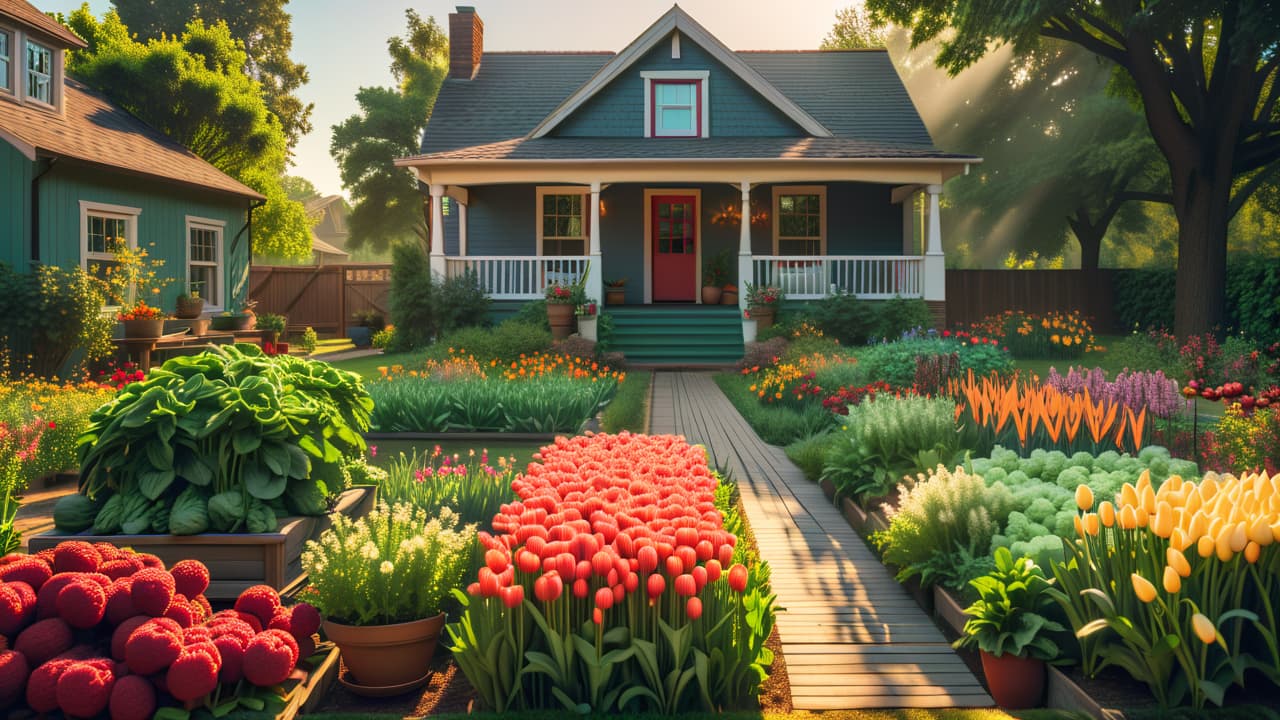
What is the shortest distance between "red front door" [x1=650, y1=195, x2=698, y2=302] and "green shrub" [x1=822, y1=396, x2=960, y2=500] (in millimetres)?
13081

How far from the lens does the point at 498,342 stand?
1330cm

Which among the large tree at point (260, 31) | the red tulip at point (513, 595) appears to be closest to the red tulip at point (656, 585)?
the red tulip at point (513, 595)

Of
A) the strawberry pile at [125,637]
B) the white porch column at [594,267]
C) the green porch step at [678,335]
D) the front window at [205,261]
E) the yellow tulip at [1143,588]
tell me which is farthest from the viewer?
the front window at [205,261]

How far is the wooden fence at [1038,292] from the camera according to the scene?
905 inches

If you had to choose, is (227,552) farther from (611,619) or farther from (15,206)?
(15,206)

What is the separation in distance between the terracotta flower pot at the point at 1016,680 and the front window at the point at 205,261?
16.2 meters

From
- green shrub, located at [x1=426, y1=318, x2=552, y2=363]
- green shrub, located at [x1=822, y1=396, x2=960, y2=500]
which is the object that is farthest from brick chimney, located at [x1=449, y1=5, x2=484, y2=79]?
green shrub, located at [x1=822, y1=396, x2=960, y2=500]

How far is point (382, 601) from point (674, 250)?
52.6 feet

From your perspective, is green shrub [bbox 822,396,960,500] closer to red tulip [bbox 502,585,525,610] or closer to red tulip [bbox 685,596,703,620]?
red tulip [bbox 685,596,703,620]

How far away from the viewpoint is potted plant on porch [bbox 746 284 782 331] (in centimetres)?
1519

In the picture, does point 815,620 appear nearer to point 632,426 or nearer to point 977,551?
point 977,551

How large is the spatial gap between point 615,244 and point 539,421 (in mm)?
11078

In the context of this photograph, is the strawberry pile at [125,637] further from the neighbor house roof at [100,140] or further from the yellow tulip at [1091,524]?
the neighbor house roof at [100,140]


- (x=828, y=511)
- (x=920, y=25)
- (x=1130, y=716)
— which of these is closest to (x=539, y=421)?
(x=828, y=511)
